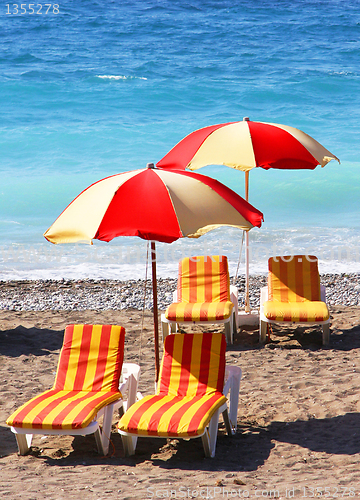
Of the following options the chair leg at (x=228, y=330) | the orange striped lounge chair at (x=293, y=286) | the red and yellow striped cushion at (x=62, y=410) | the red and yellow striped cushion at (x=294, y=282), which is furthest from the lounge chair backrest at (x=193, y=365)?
the red and yellow striped cushion at (x=294, y=282)

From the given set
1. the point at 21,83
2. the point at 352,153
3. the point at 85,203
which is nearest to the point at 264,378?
the point at 85,203

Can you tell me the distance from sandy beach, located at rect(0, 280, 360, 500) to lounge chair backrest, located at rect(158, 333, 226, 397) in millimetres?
453

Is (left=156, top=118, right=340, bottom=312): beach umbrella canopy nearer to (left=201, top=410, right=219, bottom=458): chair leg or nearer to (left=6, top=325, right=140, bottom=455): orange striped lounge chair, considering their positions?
(left=6, top=325, right=140, bottom=455): orange striped lounge chair

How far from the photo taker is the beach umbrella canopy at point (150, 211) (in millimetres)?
3945

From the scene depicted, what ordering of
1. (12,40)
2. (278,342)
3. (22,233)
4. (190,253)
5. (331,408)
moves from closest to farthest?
(331,408) → (278,342) → (190,253) → (22,233) → (12,40)

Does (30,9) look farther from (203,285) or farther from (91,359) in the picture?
(91,359)

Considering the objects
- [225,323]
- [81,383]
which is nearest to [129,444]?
[81,383]

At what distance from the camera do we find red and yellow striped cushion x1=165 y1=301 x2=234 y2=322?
22.5 feet

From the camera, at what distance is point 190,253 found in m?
13.0

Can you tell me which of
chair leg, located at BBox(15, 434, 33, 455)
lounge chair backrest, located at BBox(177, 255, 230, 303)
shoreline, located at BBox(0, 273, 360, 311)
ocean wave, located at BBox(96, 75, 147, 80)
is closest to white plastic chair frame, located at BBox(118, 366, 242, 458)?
chair leg, located at BBox(15, 434, 33, 455)

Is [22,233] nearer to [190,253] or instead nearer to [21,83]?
[190,253]

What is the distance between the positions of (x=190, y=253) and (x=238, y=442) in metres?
8.53

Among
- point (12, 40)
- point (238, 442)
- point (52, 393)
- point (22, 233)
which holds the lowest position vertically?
point (238, 442)

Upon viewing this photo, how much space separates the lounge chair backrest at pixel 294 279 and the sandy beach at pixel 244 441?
0.53 meters
